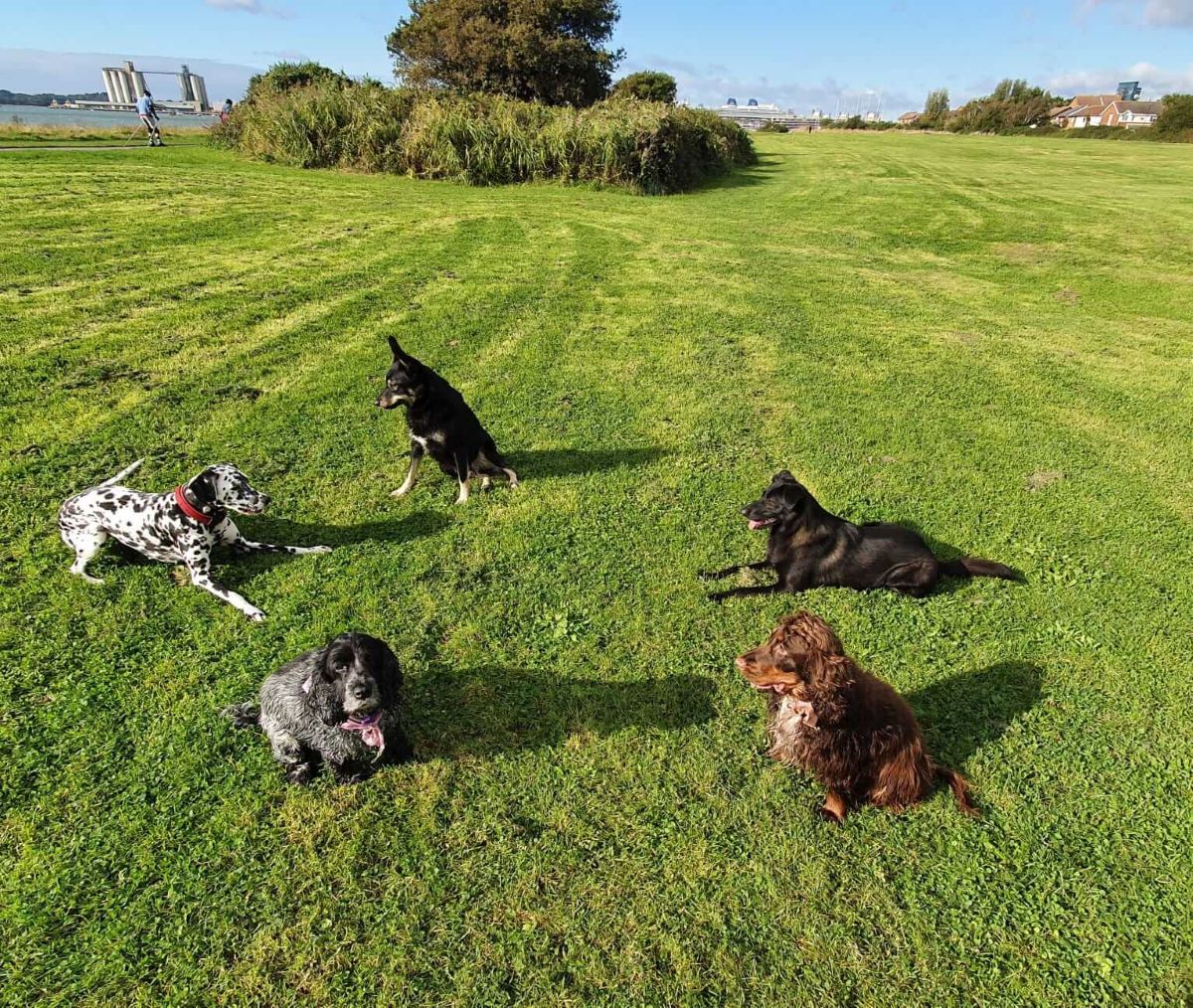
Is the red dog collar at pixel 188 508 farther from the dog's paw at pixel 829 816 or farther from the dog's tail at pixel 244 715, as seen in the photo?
the dog's paw at pixel 829 816

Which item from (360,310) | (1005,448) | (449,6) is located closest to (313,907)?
(1005,448)

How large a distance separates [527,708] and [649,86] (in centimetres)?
6335

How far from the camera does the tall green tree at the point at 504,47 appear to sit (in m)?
36.1

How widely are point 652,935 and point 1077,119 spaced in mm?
143602

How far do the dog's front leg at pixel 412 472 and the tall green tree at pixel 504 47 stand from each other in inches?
1461

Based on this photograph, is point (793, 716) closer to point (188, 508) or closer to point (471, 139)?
point (188, 508)

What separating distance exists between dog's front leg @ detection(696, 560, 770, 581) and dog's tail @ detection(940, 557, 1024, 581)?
1.47 m

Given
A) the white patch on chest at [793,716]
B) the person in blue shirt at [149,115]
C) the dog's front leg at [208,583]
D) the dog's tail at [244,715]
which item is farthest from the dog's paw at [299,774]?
the person in blue shirt at [149,115]

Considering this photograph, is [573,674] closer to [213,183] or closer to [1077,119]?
[213,183]

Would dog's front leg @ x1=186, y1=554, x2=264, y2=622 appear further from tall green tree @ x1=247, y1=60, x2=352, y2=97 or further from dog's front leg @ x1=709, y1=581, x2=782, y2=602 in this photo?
tall green tree @ x1=247, y1=60, x2=352, y2=97

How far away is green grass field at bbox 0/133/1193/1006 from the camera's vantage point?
291 centimetres

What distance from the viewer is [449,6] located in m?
36.8

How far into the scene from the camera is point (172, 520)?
4.65 meters

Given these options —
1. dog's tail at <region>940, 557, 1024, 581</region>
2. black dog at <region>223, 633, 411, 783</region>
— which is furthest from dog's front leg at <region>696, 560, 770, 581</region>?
black dog at <region>223, 633, 411, 783</region>
